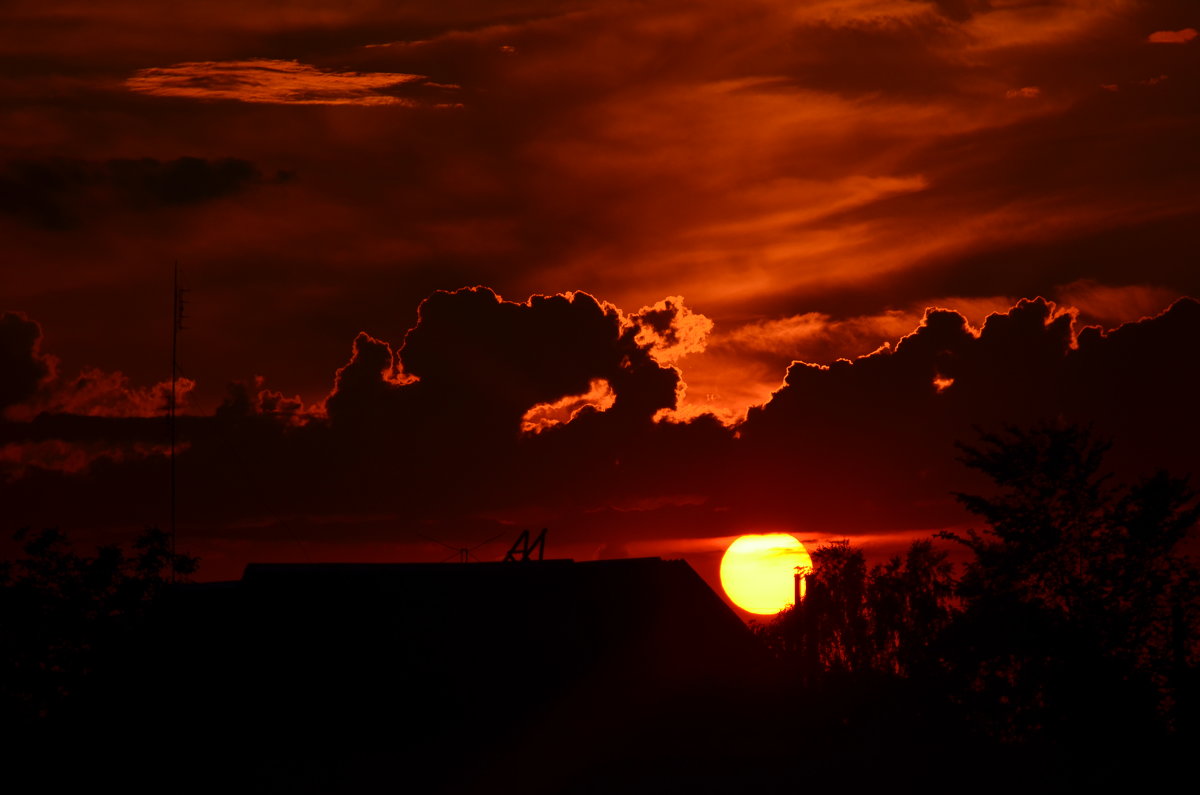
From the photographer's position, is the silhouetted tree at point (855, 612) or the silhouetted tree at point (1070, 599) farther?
the silhouetted tree at point (855, 612)

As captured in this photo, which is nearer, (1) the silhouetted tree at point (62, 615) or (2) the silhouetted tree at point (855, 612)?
(1) the silhouetted tree at point (62, 615)

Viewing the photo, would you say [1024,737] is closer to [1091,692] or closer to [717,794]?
[1091,692]

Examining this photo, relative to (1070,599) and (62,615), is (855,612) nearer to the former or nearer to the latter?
(1070,599)

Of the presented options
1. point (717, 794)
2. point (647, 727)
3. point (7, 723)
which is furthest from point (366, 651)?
point (7, 723)

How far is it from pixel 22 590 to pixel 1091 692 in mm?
45480

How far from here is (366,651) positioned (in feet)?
112

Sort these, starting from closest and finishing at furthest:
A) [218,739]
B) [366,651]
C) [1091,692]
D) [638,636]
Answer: [218,739]
[366,651]
[638,636]
[1091,692]

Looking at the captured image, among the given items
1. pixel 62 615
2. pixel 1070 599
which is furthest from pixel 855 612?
pixel 62 615

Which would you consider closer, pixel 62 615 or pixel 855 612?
pixel 62 615

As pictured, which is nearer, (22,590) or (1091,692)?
(1091,692)

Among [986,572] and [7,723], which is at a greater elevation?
[986,572]

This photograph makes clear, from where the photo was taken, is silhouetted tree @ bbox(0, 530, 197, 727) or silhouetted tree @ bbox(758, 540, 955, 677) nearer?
silhouetted tree @ bbox(0, 530, 197, 727)

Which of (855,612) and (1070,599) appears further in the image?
(855,612)

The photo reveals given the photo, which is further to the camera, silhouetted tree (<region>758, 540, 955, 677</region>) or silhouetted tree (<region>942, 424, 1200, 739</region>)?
silhouetted tree (<region>758, 540, 955, 677</region>)
